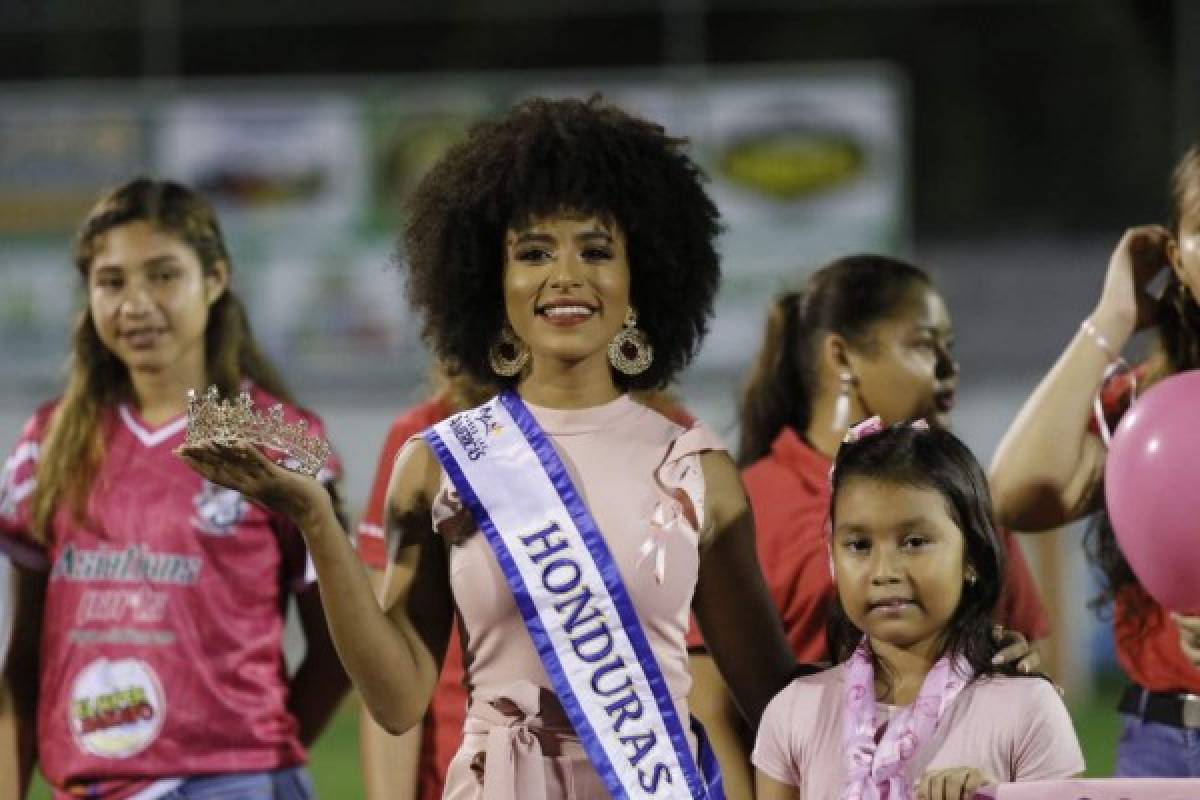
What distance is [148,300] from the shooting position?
13.2 ft

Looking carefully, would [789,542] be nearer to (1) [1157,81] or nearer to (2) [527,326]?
(2) [527,326]

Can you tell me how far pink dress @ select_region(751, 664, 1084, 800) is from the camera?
2939 mm

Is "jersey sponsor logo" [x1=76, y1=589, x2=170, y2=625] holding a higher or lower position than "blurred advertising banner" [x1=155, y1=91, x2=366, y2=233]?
lower

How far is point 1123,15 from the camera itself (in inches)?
608

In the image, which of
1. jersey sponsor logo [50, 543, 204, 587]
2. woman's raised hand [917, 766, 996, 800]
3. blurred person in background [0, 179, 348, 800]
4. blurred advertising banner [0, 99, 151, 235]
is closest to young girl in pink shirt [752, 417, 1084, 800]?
woman's raised hand [917, 766, 996, 800]

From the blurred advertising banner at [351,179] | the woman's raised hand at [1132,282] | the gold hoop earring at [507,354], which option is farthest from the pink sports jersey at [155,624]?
the blurred advertising banner at [351,179]

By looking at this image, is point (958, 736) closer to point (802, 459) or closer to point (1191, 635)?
point (1191, 635)

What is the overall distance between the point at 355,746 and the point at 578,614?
7.22 meters

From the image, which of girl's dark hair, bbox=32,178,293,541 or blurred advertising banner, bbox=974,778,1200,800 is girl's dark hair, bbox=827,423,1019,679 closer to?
blurred advertising banner, bbox=974,778,1200,800

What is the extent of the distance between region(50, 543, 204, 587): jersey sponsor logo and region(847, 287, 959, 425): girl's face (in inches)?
48.9

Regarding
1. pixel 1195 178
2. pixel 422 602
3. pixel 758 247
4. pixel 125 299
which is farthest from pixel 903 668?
pixel 758 247

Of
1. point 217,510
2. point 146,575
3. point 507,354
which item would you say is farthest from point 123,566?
point 507,354

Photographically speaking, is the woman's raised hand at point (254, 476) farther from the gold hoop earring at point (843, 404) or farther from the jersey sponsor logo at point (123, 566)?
the gold hoop earring at point (843, 404)

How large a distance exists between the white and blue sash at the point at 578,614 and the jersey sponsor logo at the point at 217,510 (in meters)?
0.96
